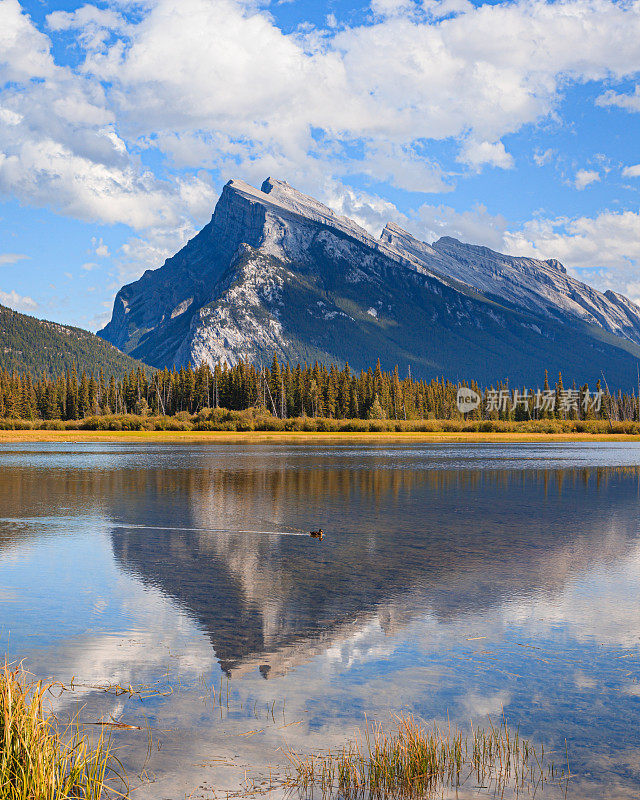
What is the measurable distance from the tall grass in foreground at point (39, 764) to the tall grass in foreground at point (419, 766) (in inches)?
92.4

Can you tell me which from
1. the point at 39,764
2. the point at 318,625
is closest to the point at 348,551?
the point at 318,625

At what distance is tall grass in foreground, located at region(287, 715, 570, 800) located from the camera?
868cm

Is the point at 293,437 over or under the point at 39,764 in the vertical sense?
under

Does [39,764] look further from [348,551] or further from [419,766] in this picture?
[348,551]

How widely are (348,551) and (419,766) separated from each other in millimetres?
14948

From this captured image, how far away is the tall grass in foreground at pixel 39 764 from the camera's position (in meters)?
7.66

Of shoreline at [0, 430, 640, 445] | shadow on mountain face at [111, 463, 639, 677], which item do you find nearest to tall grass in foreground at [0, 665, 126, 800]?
shadow on mountain face at [111, 463, 639, 677]

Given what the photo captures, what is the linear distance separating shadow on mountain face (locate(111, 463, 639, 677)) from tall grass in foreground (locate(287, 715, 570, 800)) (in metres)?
3.38

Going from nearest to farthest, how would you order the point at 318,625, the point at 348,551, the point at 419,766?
1. the point at 419,766
2. the point at 318,625
3. the point at 348,551

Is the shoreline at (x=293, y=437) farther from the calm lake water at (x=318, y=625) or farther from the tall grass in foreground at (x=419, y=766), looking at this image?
the tall grass in foreground at (x=419, y=766)

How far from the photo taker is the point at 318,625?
50.6ft

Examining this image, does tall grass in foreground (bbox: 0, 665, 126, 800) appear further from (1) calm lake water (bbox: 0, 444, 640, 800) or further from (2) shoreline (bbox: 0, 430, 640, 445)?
(2) shoreline (bbox: 0, 430, 640, 445)

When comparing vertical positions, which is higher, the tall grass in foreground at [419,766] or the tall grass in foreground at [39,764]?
the tall grass in foreground at [39,764]

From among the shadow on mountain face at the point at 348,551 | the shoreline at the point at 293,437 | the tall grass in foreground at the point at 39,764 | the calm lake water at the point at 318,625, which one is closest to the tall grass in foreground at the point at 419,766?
the calm lake water at the point at 318,625
